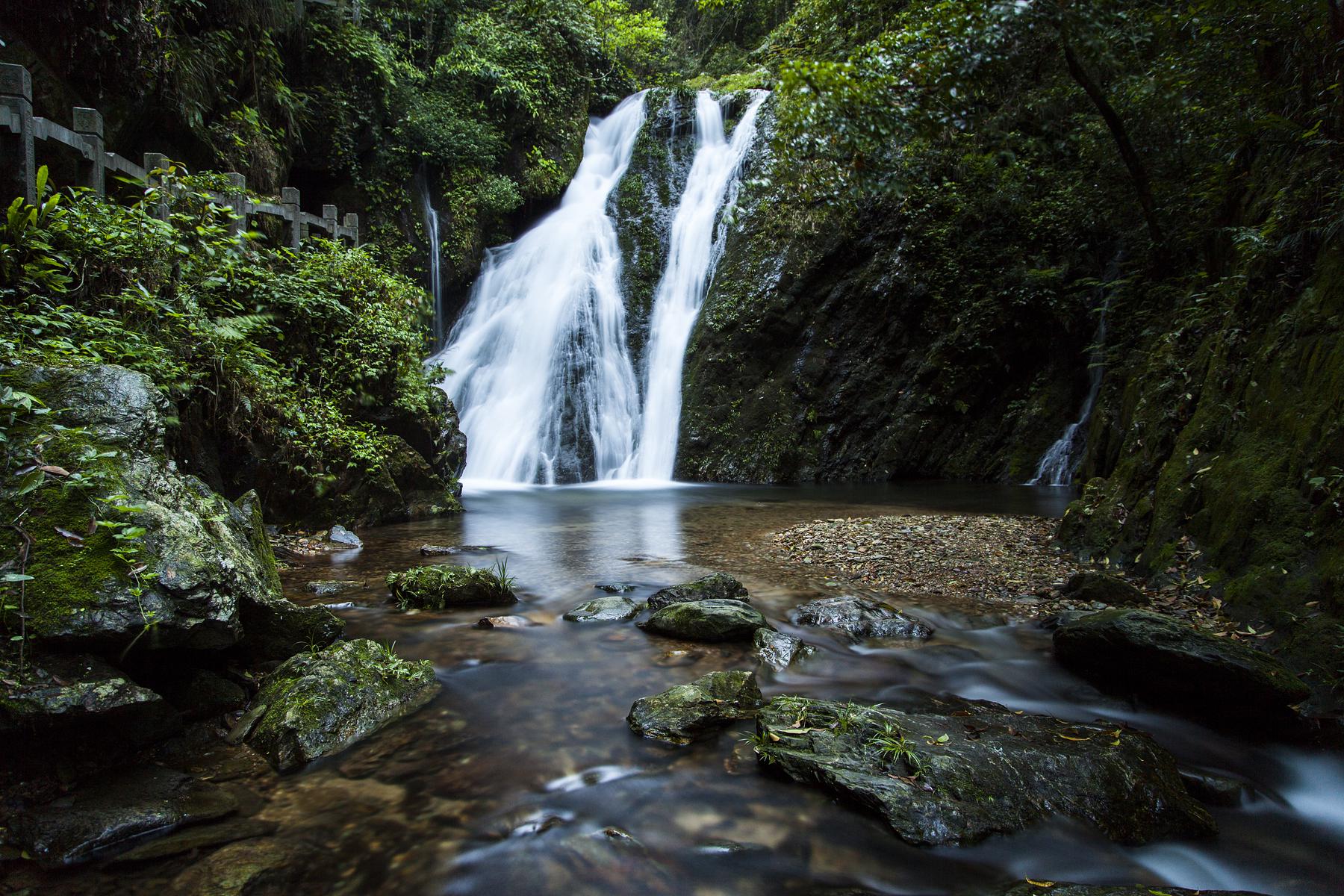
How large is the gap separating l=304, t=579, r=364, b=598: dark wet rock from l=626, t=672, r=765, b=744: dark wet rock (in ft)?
10.6

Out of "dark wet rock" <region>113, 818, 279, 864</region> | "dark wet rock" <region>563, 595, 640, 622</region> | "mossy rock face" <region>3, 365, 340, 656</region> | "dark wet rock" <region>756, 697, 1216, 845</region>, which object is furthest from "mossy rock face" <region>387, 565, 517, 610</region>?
"dark wet rock" <region>756, 697, 1216, 845</region>

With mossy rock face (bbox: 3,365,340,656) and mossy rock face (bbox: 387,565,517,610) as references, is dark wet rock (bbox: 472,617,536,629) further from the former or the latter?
mossy rock face (bbox: 3,365,340,656)

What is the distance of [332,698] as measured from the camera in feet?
11.0

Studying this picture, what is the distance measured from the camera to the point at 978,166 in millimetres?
8836

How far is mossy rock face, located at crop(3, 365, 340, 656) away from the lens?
2.72 meters

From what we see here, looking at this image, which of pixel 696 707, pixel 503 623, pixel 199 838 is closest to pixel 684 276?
pixel 503 623

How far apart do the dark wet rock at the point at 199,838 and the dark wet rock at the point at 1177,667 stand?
14.3ft

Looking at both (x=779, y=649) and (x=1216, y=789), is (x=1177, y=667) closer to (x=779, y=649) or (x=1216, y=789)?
(x=1216, y=789)

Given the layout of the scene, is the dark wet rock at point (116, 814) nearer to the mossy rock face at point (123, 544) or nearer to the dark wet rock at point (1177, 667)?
the mossy rock face at point (123, 544)

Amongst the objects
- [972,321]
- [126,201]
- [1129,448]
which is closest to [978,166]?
[1129,448]

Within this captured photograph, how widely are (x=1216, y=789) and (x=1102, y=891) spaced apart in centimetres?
125

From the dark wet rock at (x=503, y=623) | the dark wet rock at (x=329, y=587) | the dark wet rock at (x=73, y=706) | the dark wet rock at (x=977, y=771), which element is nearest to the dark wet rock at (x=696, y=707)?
the dark wet rock at (x=977, y=771)

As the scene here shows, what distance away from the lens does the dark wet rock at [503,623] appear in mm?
4984

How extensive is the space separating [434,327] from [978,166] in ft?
42.7
